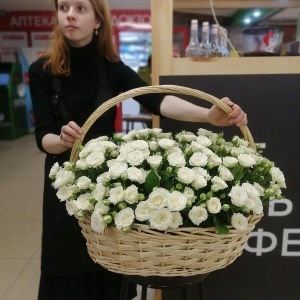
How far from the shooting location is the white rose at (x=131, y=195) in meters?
0.82

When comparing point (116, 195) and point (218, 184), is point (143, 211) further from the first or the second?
point (218, 184)

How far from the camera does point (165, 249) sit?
0.82m

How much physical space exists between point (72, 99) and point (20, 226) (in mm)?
2212

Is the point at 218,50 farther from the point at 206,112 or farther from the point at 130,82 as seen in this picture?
the point at 206,112

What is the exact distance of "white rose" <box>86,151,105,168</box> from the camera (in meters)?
0.89

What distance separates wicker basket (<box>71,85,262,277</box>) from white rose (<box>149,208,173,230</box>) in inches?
1.2

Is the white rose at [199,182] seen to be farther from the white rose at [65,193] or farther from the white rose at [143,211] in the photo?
the white rose at [65,193]

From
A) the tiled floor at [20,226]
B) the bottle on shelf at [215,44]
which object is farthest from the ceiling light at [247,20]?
the bottle on shelf at [215,44]

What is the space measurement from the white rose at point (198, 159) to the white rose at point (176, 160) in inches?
1.0

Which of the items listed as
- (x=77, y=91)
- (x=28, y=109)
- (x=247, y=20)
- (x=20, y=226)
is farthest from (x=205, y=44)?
(x=247, y=20)

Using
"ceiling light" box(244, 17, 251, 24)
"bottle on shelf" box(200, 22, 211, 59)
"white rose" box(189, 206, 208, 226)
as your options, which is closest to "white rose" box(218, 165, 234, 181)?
"white rose" box(189, 206, 208, 226)

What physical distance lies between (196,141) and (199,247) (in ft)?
0.98

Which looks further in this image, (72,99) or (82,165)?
(72,99)

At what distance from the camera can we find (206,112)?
121 centimetres
